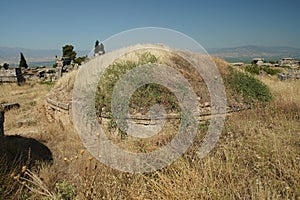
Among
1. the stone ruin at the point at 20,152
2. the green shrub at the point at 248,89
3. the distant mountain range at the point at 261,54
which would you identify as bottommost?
the stone ruin at the point at 20,152

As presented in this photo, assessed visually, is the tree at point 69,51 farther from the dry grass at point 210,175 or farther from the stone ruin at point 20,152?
the dry grass at point 210,175

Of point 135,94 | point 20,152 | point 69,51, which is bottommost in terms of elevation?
point 20,152

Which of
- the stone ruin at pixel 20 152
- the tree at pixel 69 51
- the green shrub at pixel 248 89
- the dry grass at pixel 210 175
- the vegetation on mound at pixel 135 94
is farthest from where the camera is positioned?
the tree at pixel 69 51

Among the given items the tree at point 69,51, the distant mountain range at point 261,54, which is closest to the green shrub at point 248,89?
the distant mountain range at point 261,54

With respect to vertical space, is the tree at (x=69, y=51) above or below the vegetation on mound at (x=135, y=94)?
above

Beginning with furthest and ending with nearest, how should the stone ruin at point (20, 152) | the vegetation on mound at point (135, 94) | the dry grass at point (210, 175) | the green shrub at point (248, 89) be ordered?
the green shrub at point (248, 89), the vegetation on mound at point (135, 94), the stone ruin at point (20, 152), the dry grass at point (210, 175)

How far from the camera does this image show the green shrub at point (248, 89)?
7.57 m

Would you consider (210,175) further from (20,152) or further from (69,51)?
(69,51)

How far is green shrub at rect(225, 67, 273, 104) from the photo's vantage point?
7.57 meters

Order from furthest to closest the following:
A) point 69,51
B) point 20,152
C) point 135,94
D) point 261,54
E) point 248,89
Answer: point 261,54 < point 69,51 < point 248,89 < point 135,94 < point 20,152

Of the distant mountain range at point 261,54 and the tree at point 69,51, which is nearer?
the distant mountain range at point 261,54

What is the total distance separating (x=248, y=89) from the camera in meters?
7.89

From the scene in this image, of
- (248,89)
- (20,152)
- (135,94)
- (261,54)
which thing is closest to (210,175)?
(20,152)

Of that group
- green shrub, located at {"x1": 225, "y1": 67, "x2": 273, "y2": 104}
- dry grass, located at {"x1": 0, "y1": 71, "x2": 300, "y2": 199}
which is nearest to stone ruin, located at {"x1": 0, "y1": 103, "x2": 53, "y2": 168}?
dry grass, located at {"x1": 0, "y1": 71, "x2": 300, "y2": 199}
